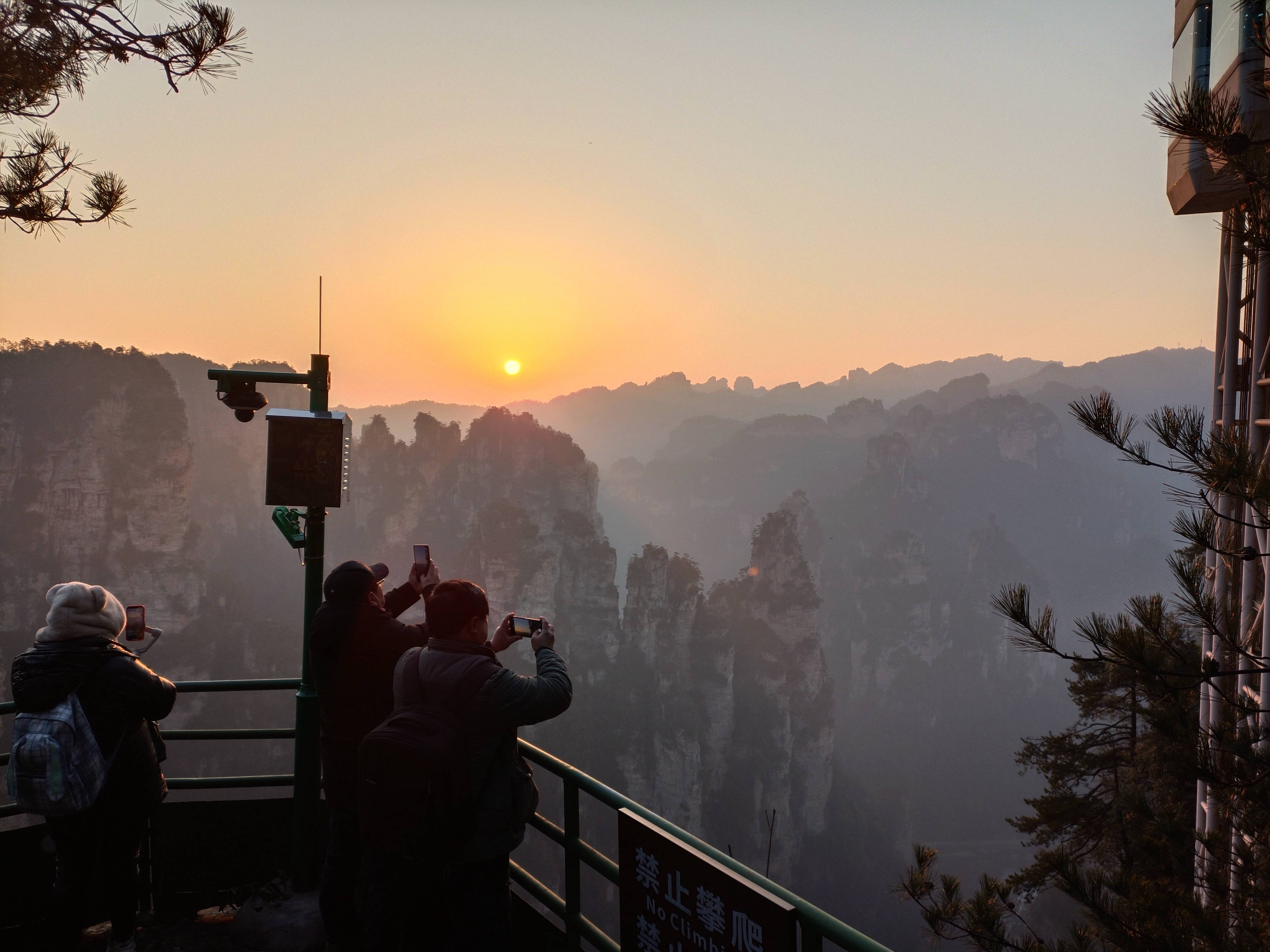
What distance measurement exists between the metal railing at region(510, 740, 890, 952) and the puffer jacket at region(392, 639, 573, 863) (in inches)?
8.4

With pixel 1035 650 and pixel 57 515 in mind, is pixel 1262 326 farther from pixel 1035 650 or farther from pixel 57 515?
pixel 57 515

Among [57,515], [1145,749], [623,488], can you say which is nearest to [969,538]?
[623,488]

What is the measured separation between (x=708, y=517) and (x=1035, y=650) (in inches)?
5310

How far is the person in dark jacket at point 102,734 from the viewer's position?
11.2ft

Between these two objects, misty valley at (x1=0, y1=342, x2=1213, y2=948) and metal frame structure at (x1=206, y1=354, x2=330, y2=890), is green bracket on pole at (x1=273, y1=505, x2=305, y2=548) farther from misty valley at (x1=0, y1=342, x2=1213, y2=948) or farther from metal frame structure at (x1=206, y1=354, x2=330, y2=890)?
misty valley at (x1=0, y1=342, x2=1213, y2=948)

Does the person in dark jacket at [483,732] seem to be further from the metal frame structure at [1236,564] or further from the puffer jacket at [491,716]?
the metal frame structure at [1236,564]

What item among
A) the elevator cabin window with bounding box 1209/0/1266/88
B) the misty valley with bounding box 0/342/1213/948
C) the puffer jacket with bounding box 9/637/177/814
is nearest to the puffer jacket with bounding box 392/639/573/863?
the puffer jacket with bounding box 9/637/177/814

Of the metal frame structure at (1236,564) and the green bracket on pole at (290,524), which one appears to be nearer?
the green bracket on pole at (290,524)

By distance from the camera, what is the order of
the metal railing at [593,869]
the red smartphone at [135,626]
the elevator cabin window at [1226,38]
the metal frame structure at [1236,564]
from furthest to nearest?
the elevator cabin window at [1226,38], the metal frame structure at [1236,564], the red smartphone at [135,626], the metal railing at [593,869]

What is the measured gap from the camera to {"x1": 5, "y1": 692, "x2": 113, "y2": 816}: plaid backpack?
3.30 meters

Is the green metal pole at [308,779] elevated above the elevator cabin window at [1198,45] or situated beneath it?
situated beneath

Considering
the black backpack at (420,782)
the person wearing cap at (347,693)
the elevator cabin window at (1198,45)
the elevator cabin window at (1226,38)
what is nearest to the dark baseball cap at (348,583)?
the person wearing cap at (347,693)

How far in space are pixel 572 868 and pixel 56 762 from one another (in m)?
2.40

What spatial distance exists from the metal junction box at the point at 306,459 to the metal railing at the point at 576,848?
45.5 inches
